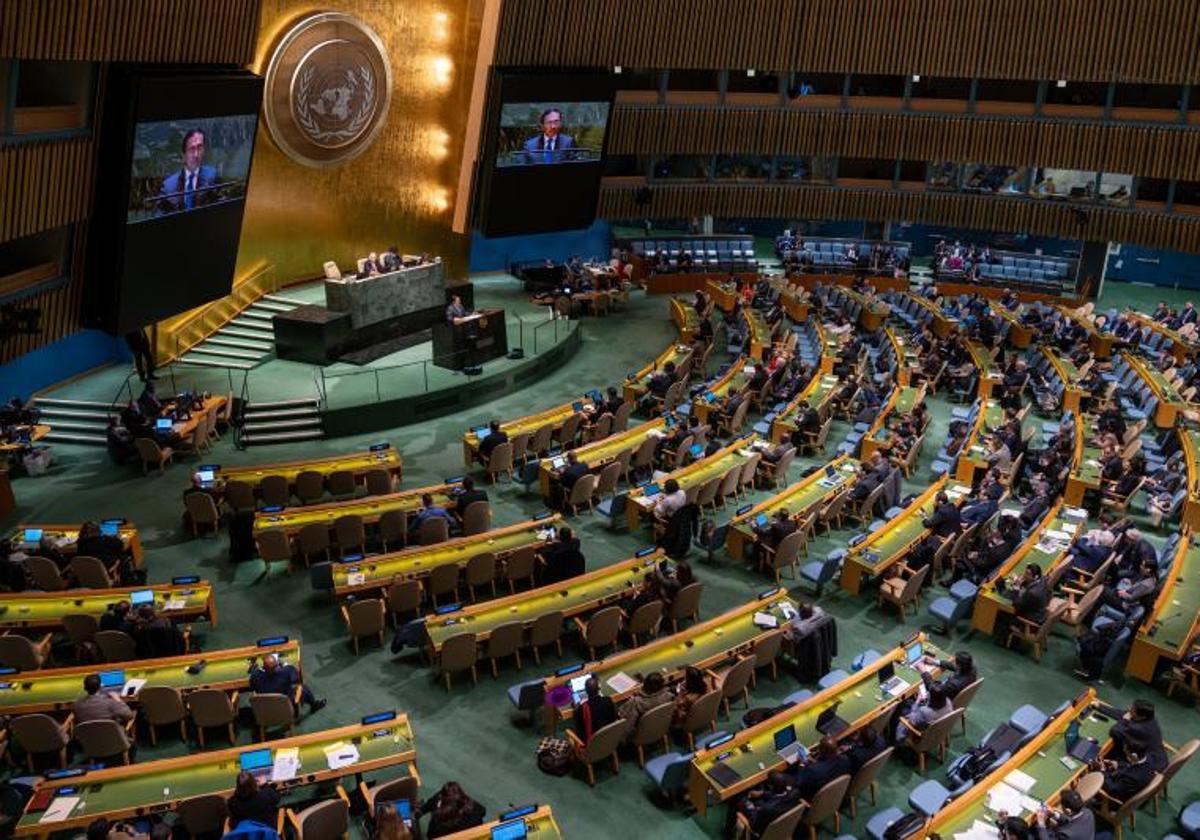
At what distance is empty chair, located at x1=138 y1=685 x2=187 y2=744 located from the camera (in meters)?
10.1

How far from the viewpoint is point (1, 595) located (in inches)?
474

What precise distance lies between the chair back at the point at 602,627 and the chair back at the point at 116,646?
5.02 meters

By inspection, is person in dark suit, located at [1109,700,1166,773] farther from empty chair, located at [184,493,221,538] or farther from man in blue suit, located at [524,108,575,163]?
man in blue suit, located at [524,108,575,163]

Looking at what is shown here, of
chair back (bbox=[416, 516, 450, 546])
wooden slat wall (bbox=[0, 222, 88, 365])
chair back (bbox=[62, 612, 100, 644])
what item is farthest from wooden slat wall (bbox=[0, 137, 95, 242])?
chair back (bbox=[416, 516, 450, 546])

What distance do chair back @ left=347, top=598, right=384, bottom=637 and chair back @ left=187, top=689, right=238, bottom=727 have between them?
6.21 ft

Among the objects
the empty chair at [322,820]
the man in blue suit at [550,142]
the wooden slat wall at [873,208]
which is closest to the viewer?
the empty chair at [322,820]

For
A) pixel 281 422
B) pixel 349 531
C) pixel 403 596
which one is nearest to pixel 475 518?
pixel 349 531

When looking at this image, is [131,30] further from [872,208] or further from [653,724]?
[872,208]

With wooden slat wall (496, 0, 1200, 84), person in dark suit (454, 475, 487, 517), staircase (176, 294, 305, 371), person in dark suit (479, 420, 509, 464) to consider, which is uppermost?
wooden slat wall (496, 0, 1200, 84)

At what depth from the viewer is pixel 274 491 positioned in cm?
1537

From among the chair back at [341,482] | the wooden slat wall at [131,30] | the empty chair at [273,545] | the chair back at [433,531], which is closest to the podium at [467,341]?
the chair back at [341,482]

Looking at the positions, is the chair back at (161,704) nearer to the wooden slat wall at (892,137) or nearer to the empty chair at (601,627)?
the empty chair at (601,627)

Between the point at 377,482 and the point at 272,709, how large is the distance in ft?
19.5

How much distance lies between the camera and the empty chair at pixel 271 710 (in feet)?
33.6
